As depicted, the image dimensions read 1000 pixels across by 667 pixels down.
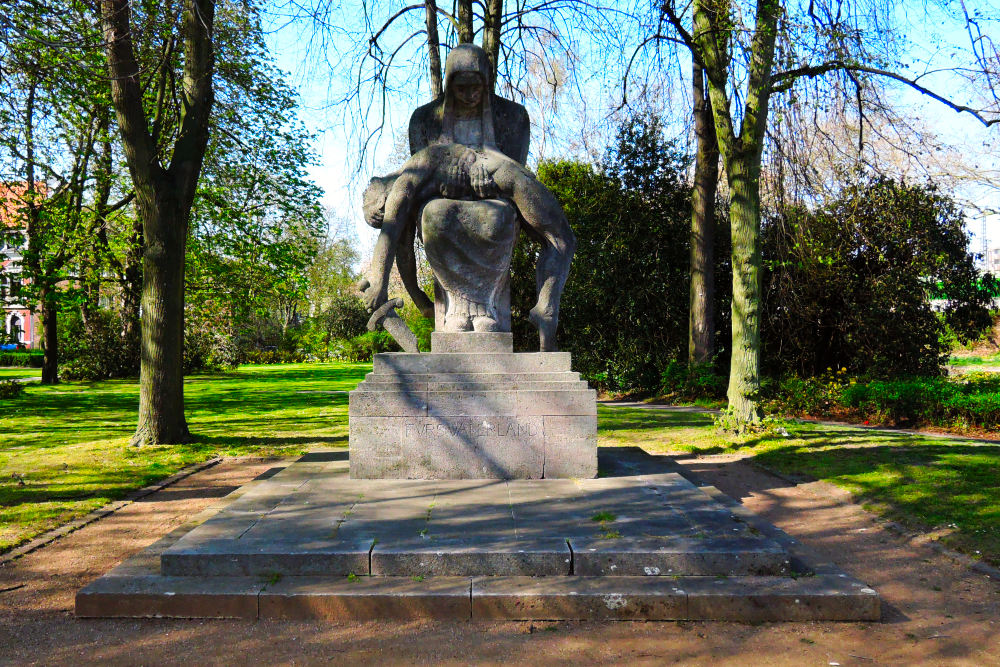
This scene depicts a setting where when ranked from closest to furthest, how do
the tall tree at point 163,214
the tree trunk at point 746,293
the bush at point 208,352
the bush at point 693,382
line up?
the tall tree at point 163,214
the tree trunk at point 746,293
the bush at point 693,382
the bush at point 208,352

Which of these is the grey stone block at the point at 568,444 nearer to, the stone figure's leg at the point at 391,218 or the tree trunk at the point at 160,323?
the stone figure's leg at the point at 391,218

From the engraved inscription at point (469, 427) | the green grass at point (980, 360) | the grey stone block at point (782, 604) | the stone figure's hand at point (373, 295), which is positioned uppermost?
the stone figure's hand at point (373, 295)

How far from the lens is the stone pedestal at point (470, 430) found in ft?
17.7

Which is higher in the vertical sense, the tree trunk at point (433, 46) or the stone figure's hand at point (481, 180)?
the tree trunk at point (433, 46)

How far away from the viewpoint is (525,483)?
17.4 ft

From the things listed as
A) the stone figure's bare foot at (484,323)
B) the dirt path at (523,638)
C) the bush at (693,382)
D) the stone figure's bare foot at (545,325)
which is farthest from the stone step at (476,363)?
the bush at (693,382)

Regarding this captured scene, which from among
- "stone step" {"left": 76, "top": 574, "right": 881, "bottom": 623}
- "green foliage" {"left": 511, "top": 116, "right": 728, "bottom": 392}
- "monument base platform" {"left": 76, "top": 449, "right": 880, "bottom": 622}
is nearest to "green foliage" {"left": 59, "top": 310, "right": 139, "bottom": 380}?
"green foliage" {"left": 511, "top": 116, "right": 728, "bottom": 392}

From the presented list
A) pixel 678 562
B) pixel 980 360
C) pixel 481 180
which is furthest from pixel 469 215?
pixel 980 360

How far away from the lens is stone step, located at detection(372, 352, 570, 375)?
5.61m

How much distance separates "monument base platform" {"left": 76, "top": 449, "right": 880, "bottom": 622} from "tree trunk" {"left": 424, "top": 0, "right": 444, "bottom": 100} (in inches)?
358

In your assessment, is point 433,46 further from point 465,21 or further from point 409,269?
point 409,269

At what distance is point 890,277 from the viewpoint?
14.0 metres

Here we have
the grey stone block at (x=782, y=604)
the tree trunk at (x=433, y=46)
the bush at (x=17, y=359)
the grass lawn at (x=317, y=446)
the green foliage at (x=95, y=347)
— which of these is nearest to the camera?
the grey stone block at (x=782, y=604)

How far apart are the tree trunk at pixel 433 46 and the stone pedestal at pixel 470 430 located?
786cm
